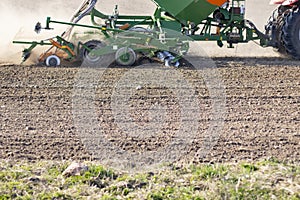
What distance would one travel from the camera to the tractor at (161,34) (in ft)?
33.9

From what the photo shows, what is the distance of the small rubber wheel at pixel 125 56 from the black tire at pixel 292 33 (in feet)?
8.69

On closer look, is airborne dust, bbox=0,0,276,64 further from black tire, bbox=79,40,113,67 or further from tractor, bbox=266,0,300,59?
black tire, bbox=79,40,113,67

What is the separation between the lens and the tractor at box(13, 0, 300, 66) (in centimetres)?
1032

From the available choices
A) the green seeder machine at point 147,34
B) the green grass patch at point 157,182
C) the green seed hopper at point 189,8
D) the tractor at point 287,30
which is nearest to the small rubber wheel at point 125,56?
the green seeder machine at point 147,34

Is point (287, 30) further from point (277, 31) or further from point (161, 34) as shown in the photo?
point (161, 34)

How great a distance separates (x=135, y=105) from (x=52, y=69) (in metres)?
2.58

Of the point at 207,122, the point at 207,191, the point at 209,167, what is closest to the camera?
the point at 207,191

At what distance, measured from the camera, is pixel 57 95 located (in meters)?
8.48

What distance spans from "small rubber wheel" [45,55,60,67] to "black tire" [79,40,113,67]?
391mm

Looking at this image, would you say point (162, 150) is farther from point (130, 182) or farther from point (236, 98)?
point (236, 98)

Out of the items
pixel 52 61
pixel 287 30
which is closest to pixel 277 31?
pixel 287 30

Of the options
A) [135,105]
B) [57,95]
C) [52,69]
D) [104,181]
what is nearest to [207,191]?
[104,181]

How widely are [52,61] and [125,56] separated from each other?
1199mm

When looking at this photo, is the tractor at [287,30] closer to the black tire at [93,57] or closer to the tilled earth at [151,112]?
the tilled earth at [151,112]
